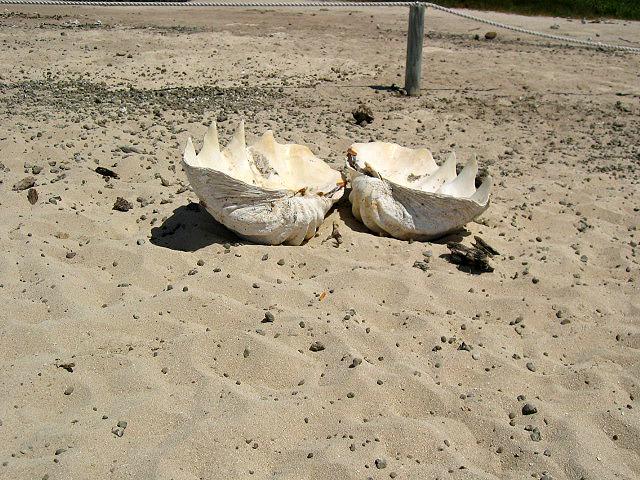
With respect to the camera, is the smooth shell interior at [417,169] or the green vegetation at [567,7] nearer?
the smooth shell interior at [417,169]

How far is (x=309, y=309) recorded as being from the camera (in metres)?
4.07

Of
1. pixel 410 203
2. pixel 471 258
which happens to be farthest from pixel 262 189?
pixel 471 258

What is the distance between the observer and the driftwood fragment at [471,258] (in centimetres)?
459

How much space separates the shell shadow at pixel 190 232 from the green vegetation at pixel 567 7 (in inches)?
516

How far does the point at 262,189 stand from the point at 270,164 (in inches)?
33.7

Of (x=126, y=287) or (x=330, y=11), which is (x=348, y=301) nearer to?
(x=126, y=287)

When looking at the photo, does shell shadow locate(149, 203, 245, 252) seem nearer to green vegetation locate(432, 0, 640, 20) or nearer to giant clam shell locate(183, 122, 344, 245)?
giant clam shell locate(183, 122, 344, 245)

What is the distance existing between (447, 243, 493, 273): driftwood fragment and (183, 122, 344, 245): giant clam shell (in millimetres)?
860

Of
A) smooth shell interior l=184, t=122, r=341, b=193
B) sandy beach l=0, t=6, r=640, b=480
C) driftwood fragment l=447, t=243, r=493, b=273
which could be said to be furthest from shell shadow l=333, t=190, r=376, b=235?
driftwood fragment l=447, t=243, r=493, b=273

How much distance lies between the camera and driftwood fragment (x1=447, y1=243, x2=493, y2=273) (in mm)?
4586

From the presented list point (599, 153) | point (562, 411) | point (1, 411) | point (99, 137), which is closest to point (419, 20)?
point (599, 153)

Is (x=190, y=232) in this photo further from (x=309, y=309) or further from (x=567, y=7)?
(x=567, y=7)

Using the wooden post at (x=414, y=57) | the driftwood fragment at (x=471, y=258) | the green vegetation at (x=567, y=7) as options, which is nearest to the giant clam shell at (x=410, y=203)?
the driftwood fragment at (x=471, y=258)

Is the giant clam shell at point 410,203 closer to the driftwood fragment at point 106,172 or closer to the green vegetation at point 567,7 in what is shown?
the driftwood fragment at point 106,172
